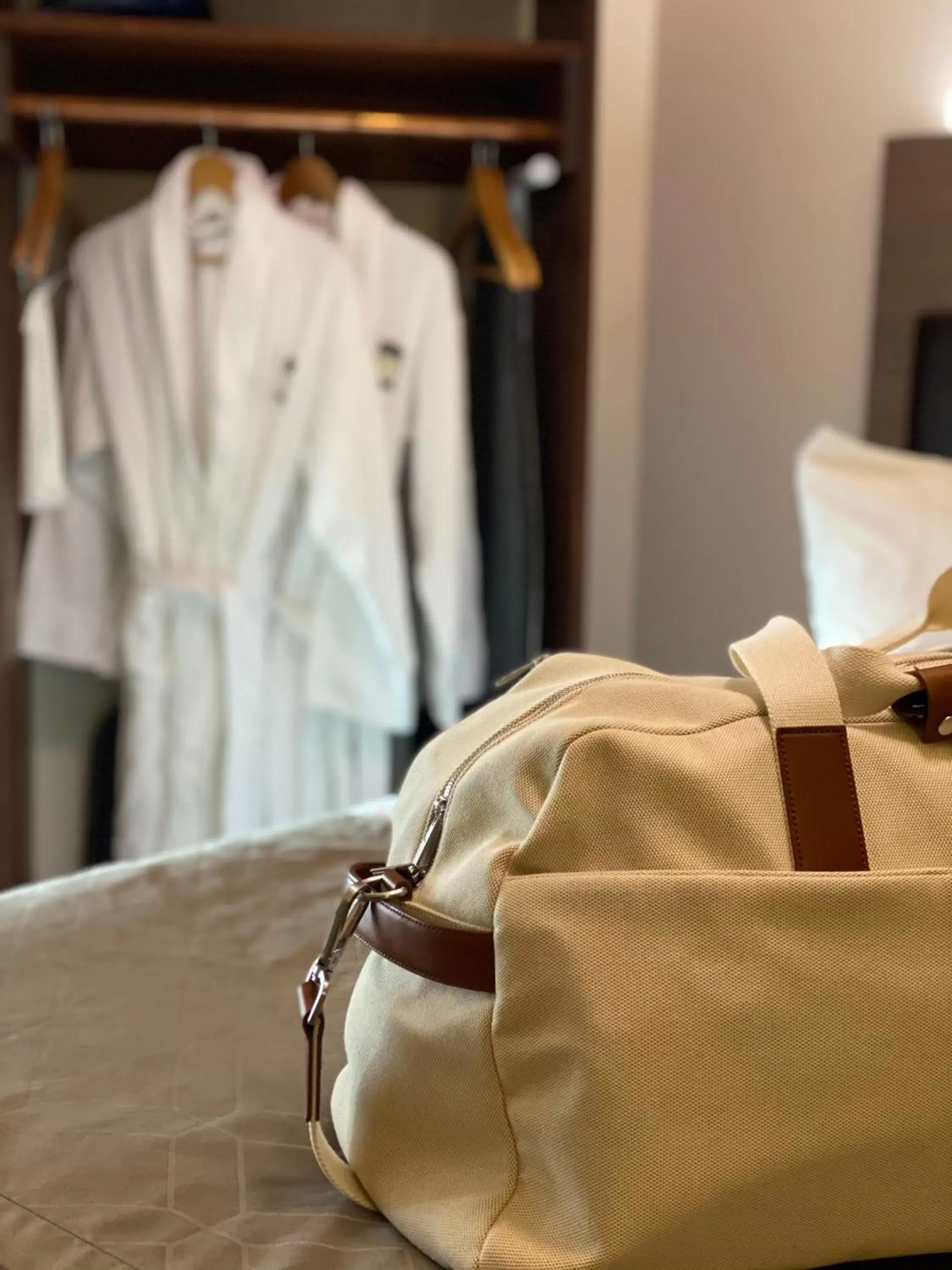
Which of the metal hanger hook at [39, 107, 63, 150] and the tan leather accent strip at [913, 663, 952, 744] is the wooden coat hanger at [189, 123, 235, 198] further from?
the tan leather accent strip at [913, 663, 952, 744]

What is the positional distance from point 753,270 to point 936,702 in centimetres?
129

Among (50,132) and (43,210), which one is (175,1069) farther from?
(50,132)

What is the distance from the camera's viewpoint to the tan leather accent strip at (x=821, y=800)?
0.57m

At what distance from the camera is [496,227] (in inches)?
72.1

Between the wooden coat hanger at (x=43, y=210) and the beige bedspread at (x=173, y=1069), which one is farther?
the wooden coat hanger at (x=43, y=210)

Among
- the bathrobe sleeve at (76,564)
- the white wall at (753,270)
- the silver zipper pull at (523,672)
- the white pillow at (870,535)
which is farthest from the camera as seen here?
the bathrobe sleeve at (76,564)

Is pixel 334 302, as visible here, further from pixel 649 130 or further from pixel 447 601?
pixel 649 130

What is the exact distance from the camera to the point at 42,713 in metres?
2.15

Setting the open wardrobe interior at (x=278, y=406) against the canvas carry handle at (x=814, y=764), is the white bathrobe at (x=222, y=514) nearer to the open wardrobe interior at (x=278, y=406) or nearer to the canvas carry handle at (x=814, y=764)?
the open wardrobe interior at (x=278, y=406)

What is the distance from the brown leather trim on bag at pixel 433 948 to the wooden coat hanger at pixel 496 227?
1318mm

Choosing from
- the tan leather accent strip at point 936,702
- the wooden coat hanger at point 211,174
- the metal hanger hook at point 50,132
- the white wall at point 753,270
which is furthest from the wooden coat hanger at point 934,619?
the metal hanger hook at point 50,132

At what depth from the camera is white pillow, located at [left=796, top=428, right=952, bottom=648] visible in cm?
106

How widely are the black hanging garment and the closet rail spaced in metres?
0.17

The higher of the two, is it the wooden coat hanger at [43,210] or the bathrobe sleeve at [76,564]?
the wooden coat hanger at [43,210]
